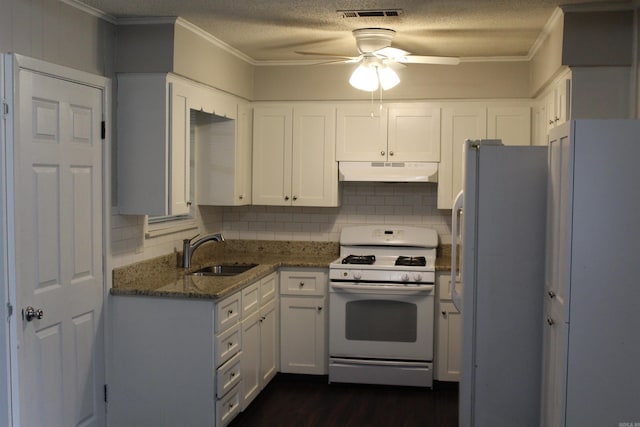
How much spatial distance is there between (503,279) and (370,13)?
1636 mm

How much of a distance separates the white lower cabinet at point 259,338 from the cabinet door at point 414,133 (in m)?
1.36

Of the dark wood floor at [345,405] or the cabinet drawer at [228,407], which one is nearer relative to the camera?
the cabinet drawer at [228,407]

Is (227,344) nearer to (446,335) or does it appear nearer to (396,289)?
(396,289)

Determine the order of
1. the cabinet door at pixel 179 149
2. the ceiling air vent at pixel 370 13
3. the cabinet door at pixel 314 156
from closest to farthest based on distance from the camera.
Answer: the ceiling air vent at pixel 370 13 < the cabinet door at pixel 179 149 < the cabinet door at pixel 314 156

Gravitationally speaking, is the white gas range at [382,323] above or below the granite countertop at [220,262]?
below

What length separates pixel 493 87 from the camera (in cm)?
526

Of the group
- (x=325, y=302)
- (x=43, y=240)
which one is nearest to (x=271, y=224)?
(x=325, y=302)

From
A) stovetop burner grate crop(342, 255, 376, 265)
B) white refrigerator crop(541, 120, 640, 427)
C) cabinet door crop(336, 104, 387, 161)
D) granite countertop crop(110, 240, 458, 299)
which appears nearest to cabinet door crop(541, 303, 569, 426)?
white refrigerator crop(541, 120, 640, 427)

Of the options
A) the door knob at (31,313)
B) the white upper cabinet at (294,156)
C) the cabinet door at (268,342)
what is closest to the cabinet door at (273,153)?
the white upper cabinet at (294,156)

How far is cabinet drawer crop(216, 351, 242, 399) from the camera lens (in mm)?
3969

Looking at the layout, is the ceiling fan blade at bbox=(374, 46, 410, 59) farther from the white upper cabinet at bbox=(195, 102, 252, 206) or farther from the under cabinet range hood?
the white upper cabinet at bbox=(195, 102, 252, 206)

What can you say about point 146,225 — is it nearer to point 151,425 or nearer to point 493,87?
point 151,425

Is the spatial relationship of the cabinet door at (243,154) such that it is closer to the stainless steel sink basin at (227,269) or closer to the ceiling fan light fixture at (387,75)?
the stainless steel sink basin at (227,269)

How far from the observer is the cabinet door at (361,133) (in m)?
5.37
